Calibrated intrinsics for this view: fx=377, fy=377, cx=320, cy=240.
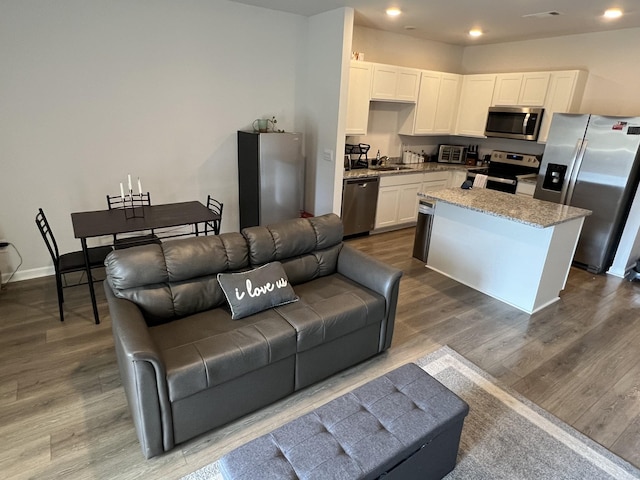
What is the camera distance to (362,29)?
5.21 meters

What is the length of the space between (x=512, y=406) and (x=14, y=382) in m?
3.22

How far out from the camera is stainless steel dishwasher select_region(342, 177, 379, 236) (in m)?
5.05

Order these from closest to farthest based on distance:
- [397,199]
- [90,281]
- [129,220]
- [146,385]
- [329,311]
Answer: [146,385]
[329,311]
[90,281]
[129,220]
[397,199]

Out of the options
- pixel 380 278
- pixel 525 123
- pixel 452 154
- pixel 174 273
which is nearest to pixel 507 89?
pixel 525 123

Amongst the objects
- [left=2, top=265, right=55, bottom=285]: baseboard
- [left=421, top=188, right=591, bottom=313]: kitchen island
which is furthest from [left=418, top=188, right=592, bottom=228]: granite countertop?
[left=2, top=265, right=55, bottom=285]: baseboard

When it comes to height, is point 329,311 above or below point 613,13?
below

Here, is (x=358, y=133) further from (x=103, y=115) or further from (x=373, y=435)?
(x=373, y=435)

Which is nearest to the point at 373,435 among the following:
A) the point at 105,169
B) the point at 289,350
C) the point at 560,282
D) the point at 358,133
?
the point at 289,350

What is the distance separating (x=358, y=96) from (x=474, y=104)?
2199 mm

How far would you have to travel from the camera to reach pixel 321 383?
256 cm

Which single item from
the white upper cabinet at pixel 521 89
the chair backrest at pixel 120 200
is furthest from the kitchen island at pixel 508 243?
the chair backrest at pixel 120 200

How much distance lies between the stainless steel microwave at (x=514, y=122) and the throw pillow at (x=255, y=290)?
450 centimetres

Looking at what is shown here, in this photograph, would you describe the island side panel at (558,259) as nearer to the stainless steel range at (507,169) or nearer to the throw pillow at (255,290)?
the stainless steel range at (507,169)

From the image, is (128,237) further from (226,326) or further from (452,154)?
(452,154)
